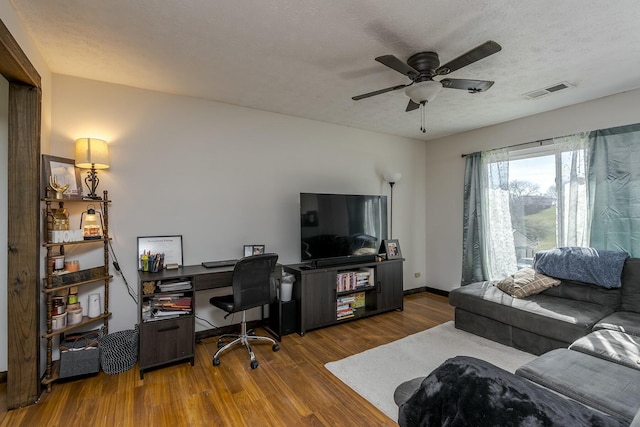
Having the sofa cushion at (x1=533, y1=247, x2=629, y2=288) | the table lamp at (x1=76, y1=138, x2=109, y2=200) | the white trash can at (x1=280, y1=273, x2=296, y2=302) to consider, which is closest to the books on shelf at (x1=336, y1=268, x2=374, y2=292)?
the white trash can at (x1=280, y1=273, x2=296, y2=302)

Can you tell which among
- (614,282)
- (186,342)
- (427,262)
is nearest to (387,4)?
(186,342)

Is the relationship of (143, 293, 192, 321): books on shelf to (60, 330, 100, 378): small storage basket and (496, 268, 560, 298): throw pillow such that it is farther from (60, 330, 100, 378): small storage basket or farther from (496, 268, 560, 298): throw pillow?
(496, 268, 560, 298): throw pillow

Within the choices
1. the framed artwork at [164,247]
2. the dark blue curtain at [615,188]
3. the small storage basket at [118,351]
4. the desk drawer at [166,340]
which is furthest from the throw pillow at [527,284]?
the small storage basket at [118,351]

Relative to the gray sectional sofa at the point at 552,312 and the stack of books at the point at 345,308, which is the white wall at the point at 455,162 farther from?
the stack of books at the point at 345,308

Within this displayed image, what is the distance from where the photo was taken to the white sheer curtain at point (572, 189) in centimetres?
338

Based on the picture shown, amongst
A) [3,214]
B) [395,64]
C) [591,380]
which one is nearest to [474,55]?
[395,64]

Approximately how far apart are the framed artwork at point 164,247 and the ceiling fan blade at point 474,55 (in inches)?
112

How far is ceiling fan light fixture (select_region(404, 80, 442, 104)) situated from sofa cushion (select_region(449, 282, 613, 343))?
224 centimetres

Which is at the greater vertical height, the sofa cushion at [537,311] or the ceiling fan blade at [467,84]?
the ceiling fan blade at [467,84]

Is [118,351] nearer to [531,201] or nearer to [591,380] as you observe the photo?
[591,380]

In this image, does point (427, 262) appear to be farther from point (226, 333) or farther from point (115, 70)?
point (115, 70)

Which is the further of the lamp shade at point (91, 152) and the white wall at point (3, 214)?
the lamp shade at point (91, 152)

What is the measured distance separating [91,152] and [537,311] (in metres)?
4.27

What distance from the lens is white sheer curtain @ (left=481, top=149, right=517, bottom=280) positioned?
4.11 metres
